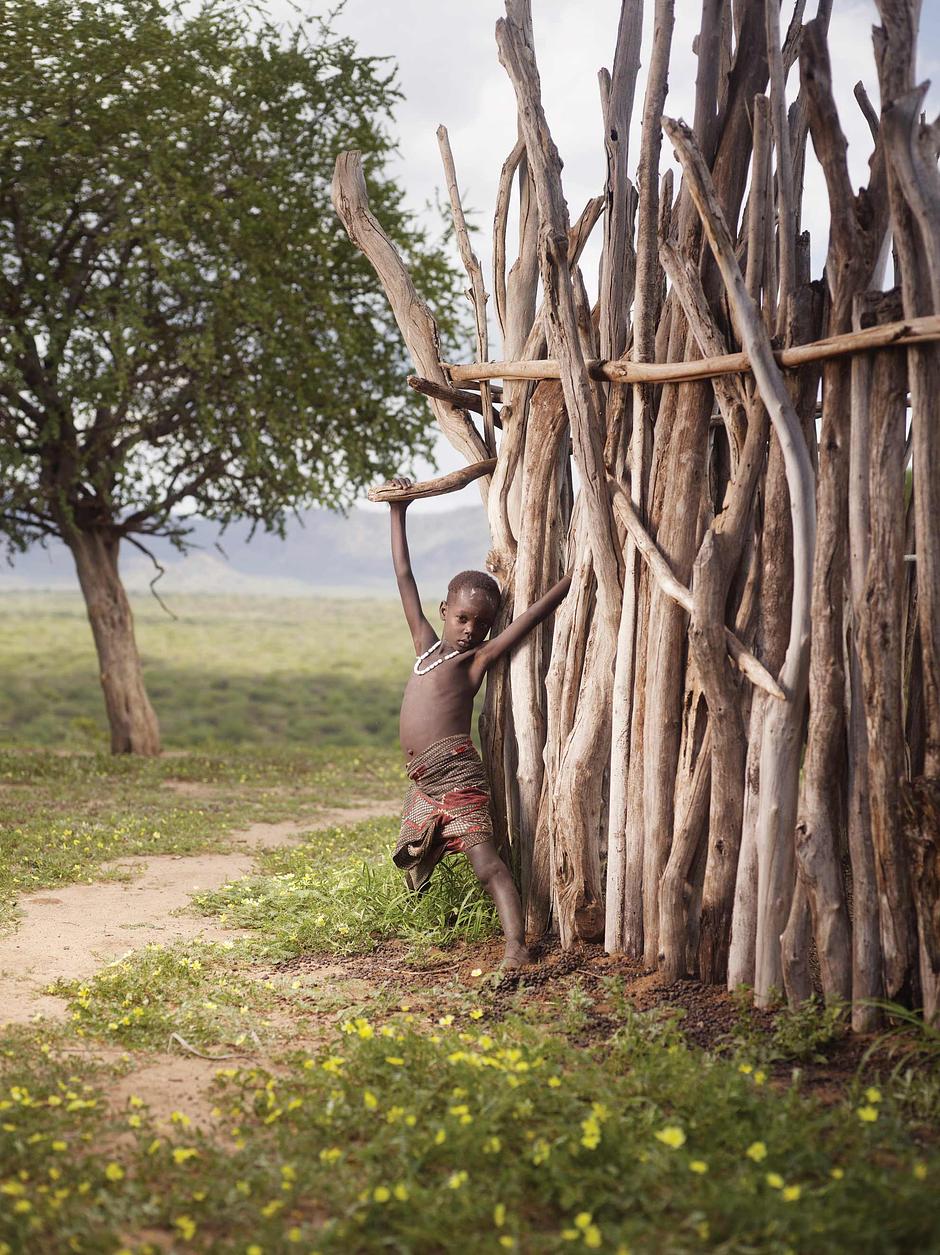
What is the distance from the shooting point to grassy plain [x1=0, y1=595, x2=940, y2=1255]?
2.60m

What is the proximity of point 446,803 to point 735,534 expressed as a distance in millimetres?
1686

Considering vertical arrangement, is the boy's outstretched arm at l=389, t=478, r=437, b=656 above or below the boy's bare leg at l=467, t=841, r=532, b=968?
above

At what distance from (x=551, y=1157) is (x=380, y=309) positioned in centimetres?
1177

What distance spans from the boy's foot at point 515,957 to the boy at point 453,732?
211mm

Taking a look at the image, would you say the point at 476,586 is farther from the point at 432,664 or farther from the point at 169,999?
the point at 169,999

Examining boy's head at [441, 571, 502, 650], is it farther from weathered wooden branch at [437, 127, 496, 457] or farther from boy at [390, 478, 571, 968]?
weathered wooden branch at [437, 127, 496, 457]

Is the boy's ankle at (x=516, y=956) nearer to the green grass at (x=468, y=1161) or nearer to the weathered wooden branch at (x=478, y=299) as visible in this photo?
the green grass at (x=468, y=1161)

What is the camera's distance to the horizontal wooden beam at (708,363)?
3.58 metres

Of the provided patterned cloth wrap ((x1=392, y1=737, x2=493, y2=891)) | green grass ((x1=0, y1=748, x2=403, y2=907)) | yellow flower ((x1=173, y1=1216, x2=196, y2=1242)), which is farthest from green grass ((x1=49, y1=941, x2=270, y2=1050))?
green grass ((x1=0, y1=748, x2=403, y2=907))

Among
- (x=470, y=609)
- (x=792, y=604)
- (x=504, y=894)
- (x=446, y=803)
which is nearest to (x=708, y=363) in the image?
(x=792, y=604)

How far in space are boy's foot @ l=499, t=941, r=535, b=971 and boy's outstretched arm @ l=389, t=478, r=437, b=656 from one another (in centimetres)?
138

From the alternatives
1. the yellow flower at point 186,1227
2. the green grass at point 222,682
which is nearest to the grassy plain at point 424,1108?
the yellow flower at point 186,1227

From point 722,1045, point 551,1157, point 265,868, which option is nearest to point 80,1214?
point 551,1157

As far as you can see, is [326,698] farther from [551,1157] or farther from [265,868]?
[551,1157]
